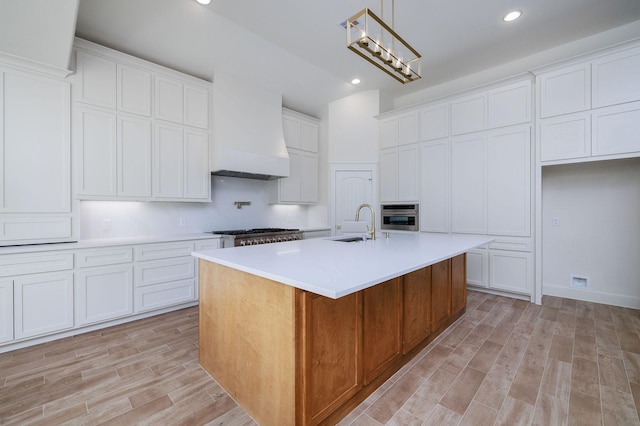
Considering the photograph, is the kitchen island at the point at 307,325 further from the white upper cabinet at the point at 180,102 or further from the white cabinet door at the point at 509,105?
the white cabinet door at the point at 509,105

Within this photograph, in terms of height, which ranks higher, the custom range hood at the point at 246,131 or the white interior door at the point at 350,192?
the custom range hood at the point at 246,131

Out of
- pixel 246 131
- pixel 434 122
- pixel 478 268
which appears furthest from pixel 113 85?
pixel 478 268

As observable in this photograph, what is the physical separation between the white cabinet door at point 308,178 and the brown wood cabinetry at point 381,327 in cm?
342

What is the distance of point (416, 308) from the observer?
2260 mm

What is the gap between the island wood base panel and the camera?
137 centimetres

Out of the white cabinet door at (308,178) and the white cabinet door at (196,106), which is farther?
the white cabinet door at (308,178)

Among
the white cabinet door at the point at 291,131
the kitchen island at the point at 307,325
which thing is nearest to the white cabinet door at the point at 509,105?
the kitchen island at the point at 307,325

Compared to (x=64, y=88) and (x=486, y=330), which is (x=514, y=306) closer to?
(x=486, y=330)

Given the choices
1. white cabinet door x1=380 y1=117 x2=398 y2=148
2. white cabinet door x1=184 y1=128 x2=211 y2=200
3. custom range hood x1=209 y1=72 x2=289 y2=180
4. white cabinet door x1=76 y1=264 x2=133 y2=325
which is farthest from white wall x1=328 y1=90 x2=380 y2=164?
white cabinet door x1=76 y1=264 x2=133 y2=325

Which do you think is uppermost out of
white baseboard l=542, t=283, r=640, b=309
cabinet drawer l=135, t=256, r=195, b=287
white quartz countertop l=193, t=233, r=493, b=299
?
white quartz countertop l=193, t=233, r=493, b=299

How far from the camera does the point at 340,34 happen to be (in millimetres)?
3244

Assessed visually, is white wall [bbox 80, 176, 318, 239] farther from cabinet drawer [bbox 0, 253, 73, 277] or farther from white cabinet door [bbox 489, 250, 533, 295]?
white cabinet door [bbox 489, 250, 533, 295]

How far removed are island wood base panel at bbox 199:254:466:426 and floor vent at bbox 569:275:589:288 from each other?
2.81 meters

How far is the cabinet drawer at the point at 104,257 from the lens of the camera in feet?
8.89
